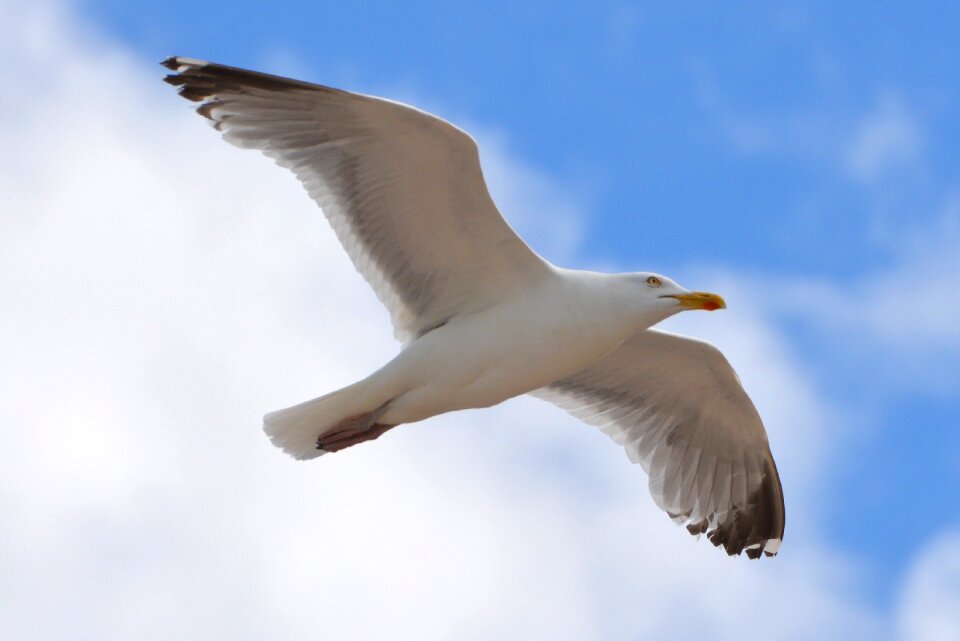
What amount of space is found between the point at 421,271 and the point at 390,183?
2.30ft

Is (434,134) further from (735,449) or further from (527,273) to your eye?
(735,449)

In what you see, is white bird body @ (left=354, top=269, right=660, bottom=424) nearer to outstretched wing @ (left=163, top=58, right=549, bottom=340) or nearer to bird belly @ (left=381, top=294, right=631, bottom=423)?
bird belly @ (left=381, top=294, right=631, bottom=423)

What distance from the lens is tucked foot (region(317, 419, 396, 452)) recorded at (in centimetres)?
1059

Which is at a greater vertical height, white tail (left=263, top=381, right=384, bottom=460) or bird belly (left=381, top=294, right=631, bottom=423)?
bird belly (left=381, top=294, right=631, bottom=423)

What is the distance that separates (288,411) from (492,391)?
1.31 m

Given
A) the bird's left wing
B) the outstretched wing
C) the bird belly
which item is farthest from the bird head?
the bird's left wing

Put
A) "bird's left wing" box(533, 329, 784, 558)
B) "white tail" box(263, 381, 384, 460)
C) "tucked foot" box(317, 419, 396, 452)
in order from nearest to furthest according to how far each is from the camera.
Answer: "white tail" box(263, 381, 384, 460)
"tucked foot" box(317, 419, 396, 452)
"bird's left wing" box(533, 329, 784, 558)

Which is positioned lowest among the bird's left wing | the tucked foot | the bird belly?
the tucked foot

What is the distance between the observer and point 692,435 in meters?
12.4

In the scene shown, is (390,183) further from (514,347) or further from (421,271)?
(514,347)

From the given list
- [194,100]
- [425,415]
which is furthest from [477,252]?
[194,100]

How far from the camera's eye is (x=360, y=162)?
33.8 ft

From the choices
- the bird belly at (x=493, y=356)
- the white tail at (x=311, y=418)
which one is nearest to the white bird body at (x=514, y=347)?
the bird belly at (x=493, y=356)

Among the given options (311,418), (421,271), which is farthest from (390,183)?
(311,418)
